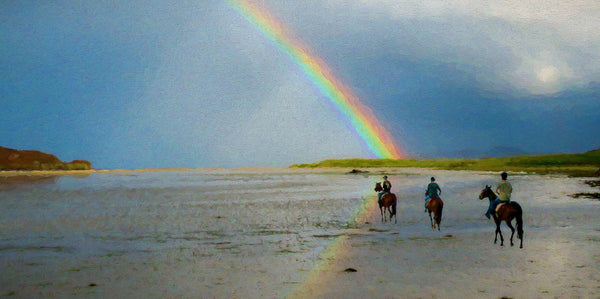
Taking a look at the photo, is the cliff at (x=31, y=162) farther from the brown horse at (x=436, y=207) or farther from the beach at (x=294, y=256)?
the brown horse at (x=436, y=207)

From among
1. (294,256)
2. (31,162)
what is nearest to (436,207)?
(294,256)

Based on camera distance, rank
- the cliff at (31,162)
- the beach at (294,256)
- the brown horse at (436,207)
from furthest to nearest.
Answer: the cliff at (31,162) → the brown horse at (436,207) → the beach at (294,256)

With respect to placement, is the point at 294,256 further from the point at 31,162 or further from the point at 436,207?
the point at 31,162

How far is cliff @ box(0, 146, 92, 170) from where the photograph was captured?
163 meters

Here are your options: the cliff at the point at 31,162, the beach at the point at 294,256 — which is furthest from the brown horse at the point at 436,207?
the cliff at the point at 31,162

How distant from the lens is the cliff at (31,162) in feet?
534

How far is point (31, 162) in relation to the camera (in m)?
169

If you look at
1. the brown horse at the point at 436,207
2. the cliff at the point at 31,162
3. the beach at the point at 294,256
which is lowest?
the beach at the point at 294,256

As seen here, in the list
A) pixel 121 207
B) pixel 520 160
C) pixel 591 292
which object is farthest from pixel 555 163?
pixel 591 292

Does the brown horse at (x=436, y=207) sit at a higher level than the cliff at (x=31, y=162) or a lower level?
lower

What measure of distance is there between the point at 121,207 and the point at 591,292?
2499 centimetres

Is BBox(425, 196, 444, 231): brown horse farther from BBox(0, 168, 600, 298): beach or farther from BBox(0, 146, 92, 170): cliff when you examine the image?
BBox(0, 146, 92, 170): cliff

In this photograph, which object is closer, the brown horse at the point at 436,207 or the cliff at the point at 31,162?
the brown horse at the point at 436,207

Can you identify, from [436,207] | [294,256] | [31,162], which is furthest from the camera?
[31,162]
